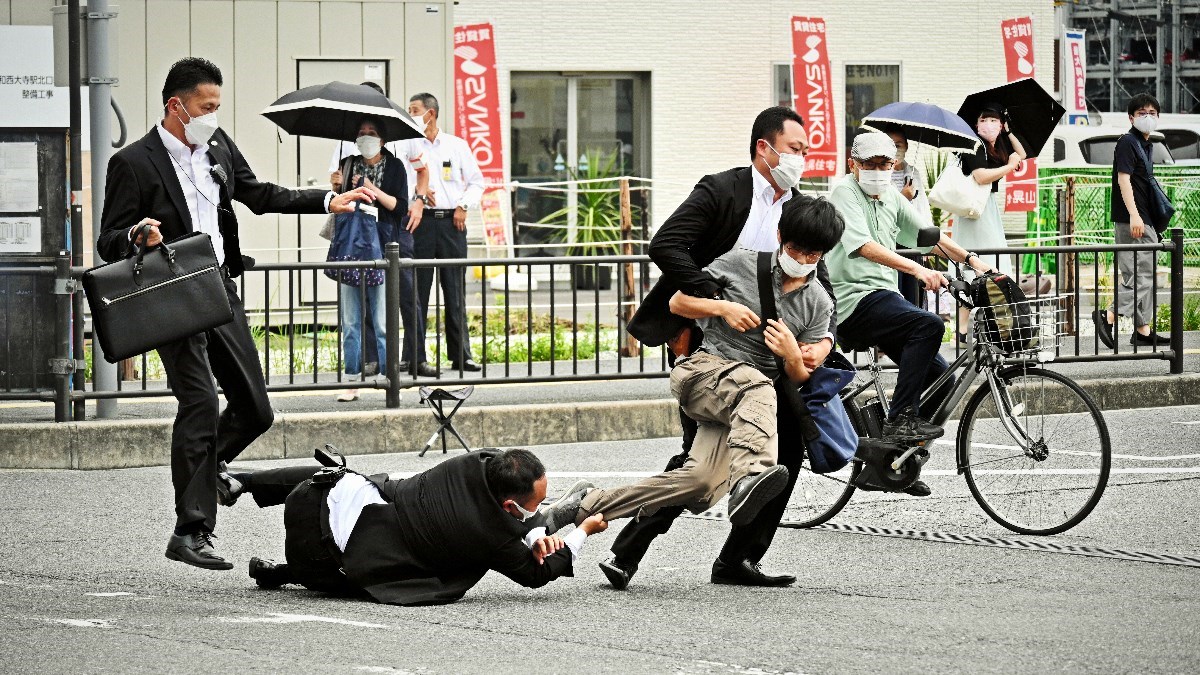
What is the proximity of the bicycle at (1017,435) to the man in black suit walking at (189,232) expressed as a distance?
9.01 ft

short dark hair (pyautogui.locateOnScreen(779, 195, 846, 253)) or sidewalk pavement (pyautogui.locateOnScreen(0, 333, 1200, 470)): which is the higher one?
short dark hair (pyautogui.locateOnScreen(779, 195, 846, 253))

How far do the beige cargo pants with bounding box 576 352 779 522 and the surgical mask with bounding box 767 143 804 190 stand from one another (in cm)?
75

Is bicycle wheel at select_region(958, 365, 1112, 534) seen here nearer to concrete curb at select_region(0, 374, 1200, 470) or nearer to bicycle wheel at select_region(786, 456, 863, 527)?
bicycle wheel at select_region(786, 456, 863, 527)

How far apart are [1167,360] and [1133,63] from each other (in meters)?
43.7

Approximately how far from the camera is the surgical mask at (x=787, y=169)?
270 inches

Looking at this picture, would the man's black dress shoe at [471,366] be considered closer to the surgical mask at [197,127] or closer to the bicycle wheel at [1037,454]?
the bicycle wheel at [1037,454]

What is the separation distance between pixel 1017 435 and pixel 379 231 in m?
5.85

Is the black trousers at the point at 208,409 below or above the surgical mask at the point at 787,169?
below

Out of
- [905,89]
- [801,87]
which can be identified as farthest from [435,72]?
[905,89]

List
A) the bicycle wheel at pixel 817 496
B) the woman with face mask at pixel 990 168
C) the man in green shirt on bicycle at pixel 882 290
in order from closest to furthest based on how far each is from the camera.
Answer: the man in green shirt on bicycle at pixel 882 290 → the bicycle wheel at pixel 817 496 → the woman with face mask at pixel 990 168

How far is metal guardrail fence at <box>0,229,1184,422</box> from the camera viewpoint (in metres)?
10.7

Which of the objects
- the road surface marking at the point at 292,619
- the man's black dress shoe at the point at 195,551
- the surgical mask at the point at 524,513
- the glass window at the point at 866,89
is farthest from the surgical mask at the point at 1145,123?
the glass window at the point at 866,89

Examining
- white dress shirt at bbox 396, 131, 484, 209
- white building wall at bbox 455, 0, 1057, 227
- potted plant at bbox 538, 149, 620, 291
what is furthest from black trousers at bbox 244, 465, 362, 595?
white building wall at bbox 455, 0, 1057, 227

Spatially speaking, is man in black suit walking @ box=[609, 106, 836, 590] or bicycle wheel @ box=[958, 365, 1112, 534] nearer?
man in black suit walking @ box=[609, 106, 836, 590]
